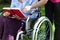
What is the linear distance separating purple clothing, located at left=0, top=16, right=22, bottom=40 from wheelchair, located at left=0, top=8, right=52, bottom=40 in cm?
15

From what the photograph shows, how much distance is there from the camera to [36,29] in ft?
16.8

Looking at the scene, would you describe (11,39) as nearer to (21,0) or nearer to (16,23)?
(16,23)

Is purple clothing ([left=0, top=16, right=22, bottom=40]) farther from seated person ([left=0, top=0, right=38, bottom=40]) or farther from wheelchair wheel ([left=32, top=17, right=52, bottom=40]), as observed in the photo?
wheelchair wheel ([left=32, top=17, right=52, bottom=40])

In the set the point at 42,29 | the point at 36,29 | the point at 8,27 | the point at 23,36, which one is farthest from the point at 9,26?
the point at 42,29

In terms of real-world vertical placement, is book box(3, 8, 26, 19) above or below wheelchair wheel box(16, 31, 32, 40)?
above

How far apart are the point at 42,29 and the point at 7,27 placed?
2.22 feet

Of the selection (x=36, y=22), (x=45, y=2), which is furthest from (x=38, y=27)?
(x=45, y=2)

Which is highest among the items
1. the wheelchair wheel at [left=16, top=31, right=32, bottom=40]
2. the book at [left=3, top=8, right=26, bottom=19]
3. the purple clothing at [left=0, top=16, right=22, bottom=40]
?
the book at [left=3, top=8, right=26, bottom=19]

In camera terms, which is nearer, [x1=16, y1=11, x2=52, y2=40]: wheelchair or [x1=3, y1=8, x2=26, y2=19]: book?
[x1=3, y1=8, x2=26, y2=19]: book

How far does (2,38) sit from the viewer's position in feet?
16.7

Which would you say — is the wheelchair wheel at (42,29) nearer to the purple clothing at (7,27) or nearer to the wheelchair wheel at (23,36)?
the wheelchair wheel at (23,36)

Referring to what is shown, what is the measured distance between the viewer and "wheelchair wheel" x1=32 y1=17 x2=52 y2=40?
5.09 metres

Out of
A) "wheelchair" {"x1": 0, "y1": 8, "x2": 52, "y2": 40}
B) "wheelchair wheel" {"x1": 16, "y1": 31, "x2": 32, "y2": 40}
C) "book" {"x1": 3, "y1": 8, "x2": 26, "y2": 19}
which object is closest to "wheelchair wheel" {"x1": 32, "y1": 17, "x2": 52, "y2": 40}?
"wheelchair" {"x1": 0, "y1": 8, "x2": 52, "y2": 40}

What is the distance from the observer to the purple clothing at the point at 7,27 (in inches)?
200
